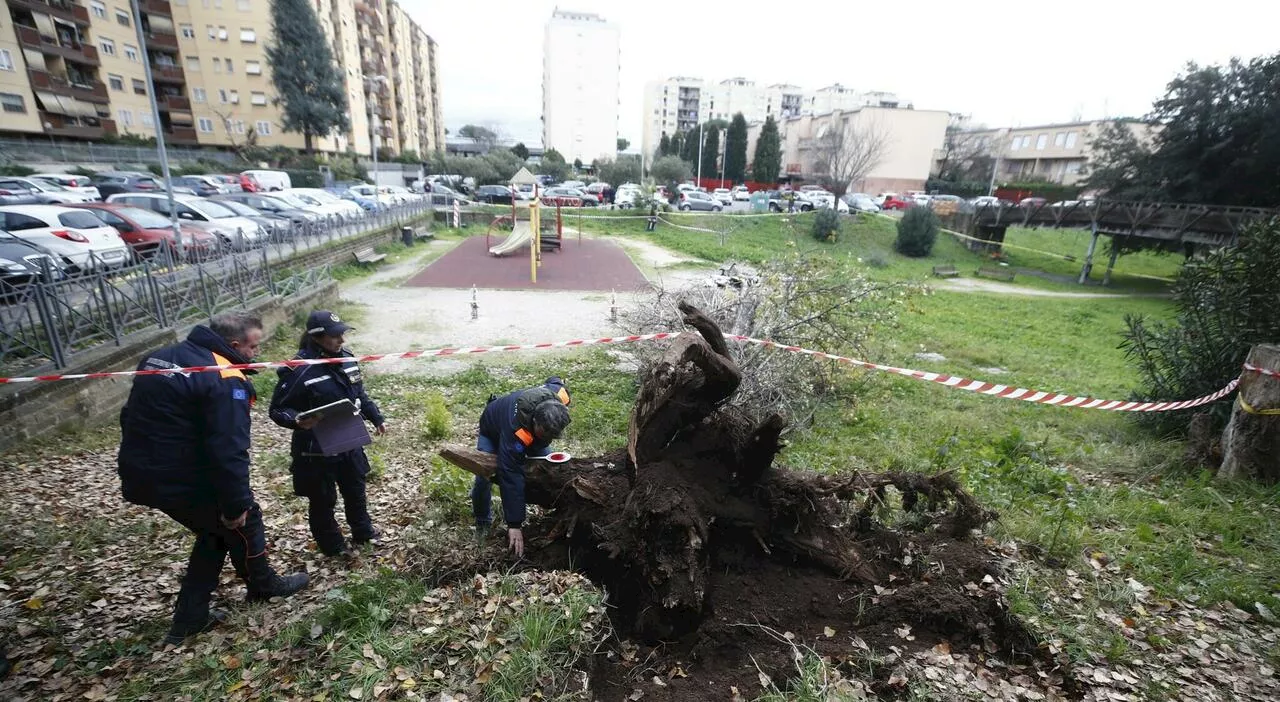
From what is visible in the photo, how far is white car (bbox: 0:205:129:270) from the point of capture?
11055 mm

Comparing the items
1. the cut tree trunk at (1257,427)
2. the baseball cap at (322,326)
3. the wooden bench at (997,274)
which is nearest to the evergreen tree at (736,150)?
the wooden bench at (997,274)

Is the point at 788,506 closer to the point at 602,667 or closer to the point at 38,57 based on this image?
the point at 602,667

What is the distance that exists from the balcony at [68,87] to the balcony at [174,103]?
5155mm

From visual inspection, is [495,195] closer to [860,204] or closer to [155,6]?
[860,204]

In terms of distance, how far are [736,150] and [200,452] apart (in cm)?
6038

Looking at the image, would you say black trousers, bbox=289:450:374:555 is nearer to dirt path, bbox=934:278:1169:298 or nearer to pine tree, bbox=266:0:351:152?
dirt path, bbox=934:278:1169:298

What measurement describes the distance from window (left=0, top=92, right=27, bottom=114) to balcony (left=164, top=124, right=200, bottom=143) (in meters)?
10.2

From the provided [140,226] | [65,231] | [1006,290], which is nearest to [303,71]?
[140,226]

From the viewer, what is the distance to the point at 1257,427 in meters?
4.70

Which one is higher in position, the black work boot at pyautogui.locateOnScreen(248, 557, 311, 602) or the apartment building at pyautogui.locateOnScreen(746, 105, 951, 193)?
the apartment building at pyautogui.locateOnScreen(746, 105, 951, 193)

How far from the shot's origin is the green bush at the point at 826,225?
28484mm

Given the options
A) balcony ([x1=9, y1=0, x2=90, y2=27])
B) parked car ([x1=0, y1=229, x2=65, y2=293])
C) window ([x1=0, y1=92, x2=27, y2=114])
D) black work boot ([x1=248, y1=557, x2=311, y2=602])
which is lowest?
black work boot ([x1=248, y1=557, x2=311, y2=602])

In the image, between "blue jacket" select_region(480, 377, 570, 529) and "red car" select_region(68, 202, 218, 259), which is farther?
"red car" select_region(68, 202, 218, 259)

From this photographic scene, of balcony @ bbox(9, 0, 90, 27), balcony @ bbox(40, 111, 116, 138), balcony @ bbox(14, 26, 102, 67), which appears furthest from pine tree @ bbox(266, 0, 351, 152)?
balcony @ bbox(40, 111, 116, 138)
